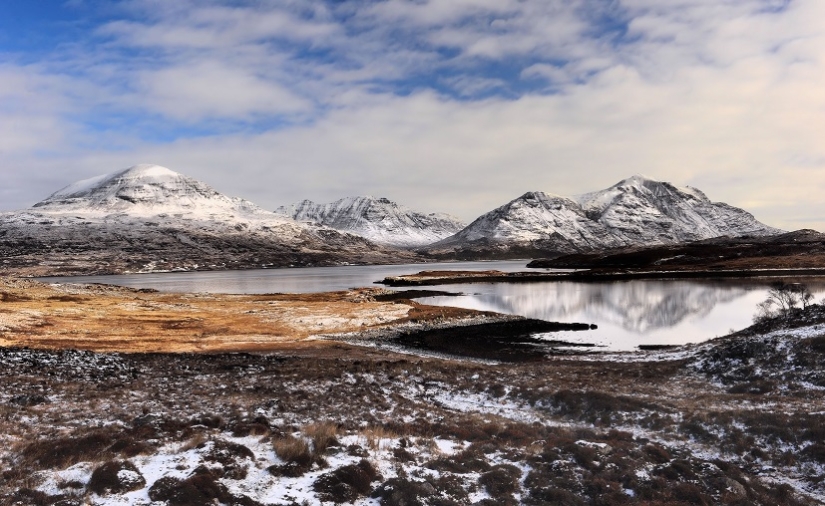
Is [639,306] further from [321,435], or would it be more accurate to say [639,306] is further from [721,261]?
[721,261]

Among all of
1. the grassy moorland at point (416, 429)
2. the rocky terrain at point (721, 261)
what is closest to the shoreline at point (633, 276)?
the rocky terrain at point (721, 261)

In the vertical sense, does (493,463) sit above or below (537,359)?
above

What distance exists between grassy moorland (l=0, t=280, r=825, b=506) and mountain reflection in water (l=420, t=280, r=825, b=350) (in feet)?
61.7

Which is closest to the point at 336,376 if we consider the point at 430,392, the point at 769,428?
the point at 430,392

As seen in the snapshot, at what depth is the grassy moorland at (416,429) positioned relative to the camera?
Result: 38.6ft

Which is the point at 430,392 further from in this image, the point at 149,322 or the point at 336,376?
the point at 149,322

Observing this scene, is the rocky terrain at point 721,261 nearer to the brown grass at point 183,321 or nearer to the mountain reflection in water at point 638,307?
the mountain reflection in water at point 638,307

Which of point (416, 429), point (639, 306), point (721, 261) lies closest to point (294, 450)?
point (416, 429)

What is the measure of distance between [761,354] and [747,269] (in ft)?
406

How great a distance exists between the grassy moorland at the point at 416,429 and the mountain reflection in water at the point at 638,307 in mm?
18797

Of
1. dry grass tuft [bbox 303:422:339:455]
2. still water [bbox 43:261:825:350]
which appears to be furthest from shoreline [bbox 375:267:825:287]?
dry grass tuft [bbox 303:422:339:455]

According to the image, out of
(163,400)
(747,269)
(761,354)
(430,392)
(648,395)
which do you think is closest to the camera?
(163,400)

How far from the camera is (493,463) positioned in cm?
1382

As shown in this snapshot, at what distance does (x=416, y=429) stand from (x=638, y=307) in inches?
2515
